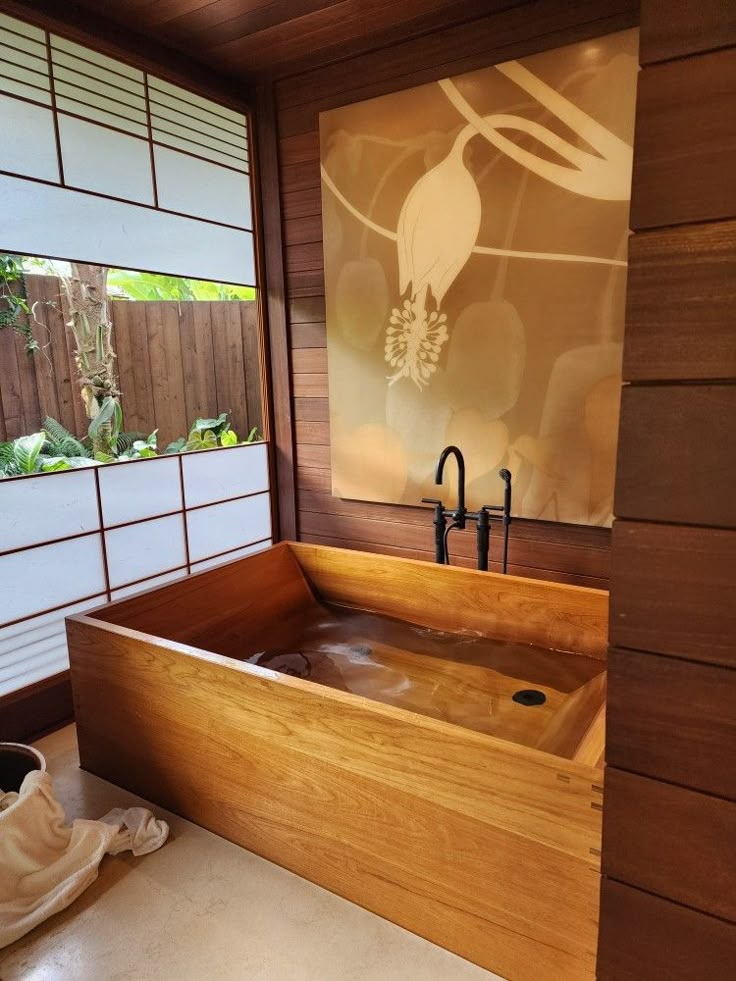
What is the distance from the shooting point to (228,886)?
1.62m

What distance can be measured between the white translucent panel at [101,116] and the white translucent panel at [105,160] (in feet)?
0.09

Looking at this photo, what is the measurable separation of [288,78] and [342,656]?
8.56 ft

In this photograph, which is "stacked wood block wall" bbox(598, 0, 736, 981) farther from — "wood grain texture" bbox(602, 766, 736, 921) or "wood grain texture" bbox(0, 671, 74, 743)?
"wood grain texture" bbox(0, 671, 74, 743)

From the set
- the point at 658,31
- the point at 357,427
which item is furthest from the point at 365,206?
the point at 658,31

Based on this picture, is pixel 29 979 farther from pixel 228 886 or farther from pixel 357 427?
pixel 357 427

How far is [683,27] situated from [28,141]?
2.42 m

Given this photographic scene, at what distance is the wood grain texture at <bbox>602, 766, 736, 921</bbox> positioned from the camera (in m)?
0.76

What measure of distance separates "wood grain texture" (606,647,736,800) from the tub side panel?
0.47 metres

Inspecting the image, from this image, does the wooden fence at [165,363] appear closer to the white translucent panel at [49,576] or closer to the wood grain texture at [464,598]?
the white translucent panel at [49,576]

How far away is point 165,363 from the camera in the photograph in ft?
16.2

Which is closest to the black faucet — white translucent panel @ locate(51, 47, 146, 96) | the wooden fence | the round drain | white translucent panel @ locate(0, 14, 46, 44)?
the round drain

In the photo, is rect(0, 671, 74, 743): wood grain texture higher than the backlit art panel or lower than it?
lower

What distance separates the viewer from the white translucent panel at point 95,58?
7.98 ft

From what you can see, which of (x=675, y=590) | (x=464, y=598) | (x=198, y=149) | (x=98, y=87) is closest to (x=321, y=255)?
(x=198, y=149)
